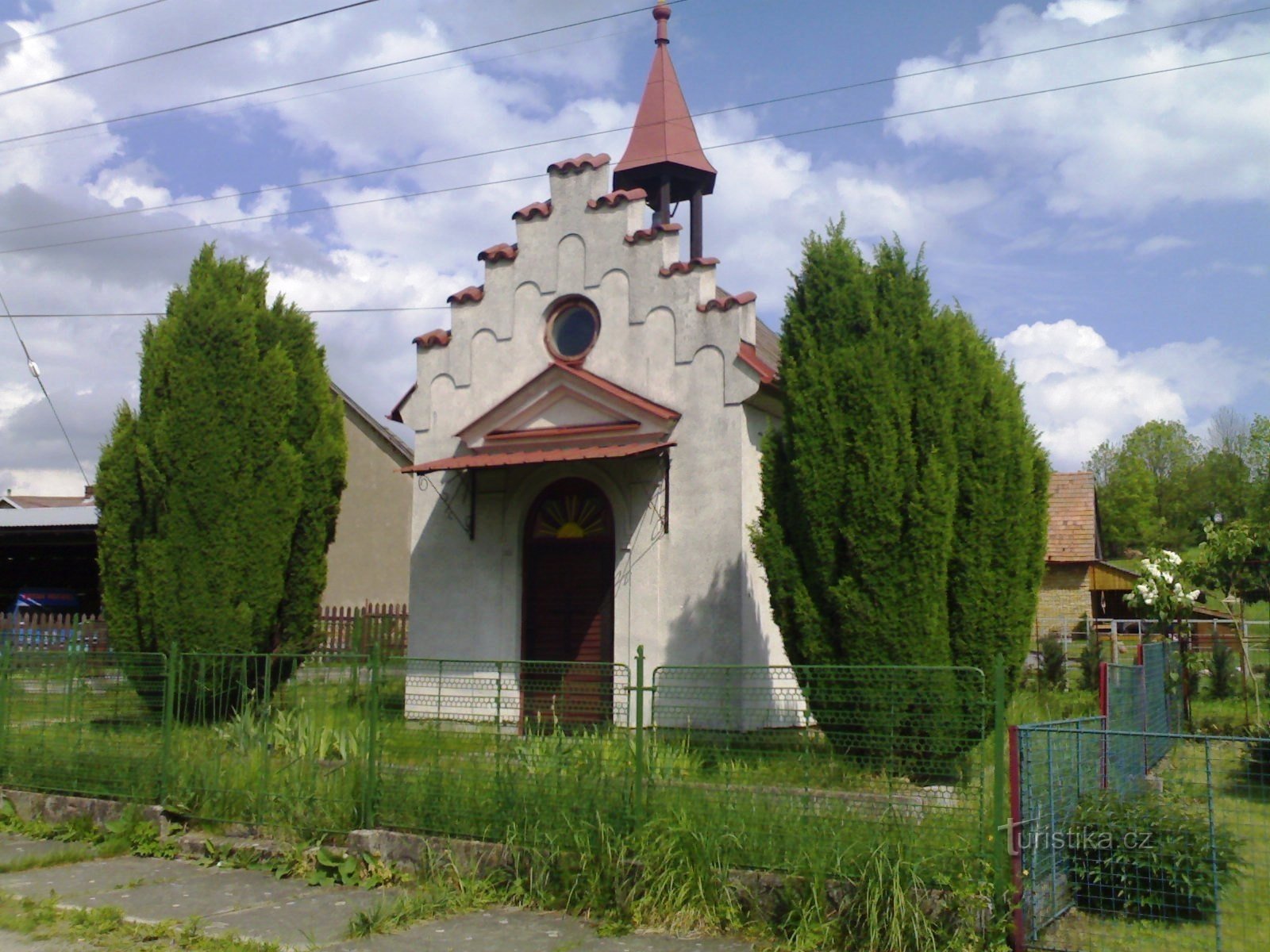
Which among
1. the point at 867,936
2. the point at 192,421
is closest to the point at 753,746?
the point at 867,936

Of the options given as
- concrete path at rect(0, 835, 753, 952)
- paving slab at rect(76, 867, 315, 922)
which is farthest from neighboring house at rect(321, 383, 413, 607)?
paving slab at rect(76, 867, 315, 922)

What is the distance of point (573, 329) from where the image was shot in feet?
48.0

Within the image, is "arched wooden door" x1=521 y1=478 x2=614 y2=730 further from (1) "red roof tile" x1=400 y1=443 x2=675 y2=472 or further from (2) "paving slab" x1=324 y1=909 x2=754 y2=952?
(2) "paving slab" x1=324 y1=909 x2=754 y2=952

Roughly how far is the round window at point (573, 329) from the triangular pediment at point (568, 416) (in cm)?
37

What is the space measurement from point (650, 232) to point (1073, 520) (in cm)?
2039

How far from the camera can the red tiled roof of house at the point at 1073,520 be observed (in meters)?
29.3

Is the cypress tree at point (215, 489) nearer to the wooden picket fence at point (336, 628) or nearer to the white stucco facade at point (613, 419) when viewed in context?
the white stucco facade at point (613, 419)

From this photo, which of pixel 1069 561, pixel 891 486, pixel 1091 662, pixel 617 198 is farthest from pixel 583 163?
pixel 1069 561

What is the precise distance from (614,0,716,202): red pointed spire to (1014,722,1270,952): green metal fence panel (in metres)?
11.5

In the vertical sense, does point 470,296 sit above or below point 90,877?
above

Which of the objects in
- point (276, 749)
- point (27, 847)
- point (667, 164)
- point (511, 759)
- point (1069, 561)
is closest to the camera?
point (511, 759)

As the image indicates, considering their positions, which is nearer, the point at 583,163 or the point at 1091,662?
the point at 583,163

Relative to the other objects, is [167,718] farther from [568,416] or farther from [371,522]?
[371,522]

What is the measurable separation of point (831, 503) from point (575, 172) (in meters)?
6.40
